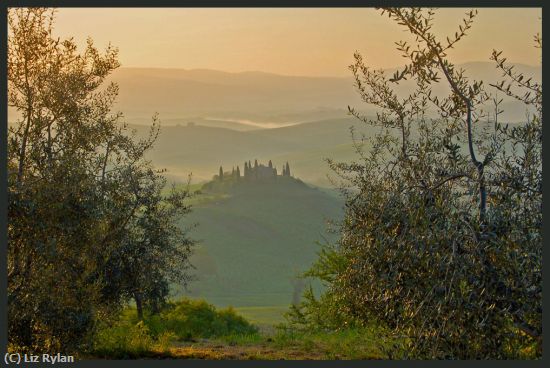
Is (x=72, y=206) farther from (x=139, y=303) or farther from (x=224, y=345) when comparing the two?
(x=139, y=303)

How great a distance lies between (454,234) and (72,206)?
951 centimetres

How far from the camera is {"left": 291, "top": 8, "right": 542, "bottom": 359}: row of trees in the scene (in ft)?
50.0

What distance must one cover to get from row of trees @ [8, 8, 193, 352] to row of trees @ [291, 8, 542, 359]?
6544 millimetres

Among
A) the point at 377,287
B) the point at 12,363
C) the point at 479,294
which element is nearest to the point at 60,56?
the point at 12,363

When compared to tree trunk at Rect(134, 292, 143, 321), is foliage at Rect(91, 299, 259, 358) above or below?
below

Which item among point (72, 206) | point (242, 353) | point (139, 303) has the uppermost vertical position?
point (72, 206)

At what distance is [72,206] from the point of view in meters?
20.0

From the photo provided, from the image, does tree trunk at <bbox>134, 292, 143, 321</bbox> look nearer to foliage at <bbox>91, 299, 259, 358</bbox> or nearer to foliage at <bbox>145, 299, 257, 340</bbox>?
foliage at <bbox>91, 299, 259, 358</bbox>

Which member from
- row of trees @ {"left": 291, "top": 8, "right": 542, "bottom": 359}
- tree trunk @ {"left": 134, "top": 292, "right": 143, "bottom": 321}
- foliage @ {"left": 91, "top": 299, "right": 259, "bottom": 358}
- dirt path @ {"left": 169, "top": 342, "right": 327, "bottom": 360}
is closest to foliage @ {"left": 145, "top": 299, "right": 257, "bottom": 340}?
foliage @ {"left": 91, "top": 299, "right": 259, "bottom": 358}

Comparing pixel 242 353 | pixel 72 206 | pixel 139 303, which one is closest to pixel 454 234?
pixel 72 206

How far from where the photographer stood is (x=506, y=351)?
15.7 metres

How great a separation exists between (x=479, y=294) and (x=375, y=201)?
141 inches

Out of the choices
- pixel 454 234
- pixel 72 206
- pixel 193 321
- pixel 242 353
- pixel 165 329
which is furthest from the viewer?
pixel 193 321

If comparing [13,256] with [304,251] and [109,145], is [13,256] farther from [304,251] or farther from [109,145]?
[304,251]
